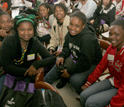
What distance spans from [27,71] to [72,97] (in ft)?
2.62

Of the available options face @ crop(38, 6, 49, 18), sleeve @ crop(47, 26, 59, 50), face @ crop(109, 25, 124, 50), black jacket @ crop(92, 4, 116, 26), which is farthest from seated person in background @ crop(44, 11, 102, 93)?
black jacket @ crop(92, 4, 116, 26)

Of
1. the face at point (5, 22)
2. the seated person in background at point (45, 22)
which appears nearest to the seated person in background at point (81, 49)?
the seated person in background at point (45, 22)

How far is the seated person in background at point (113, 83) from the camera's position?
1095 mm

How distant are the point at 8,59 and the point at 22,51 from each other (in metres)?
0.17

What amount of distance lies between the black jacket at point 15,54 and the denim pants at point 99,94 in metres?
0.55

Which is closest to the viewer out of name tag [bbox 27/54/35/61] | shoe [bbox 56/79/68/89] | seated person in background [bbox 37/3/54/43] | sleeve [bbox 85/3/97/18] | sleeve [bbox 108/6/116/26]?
name tag [bbox 27/54/35/61]

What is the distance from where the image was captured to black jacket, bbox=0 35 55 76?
4.23 ft

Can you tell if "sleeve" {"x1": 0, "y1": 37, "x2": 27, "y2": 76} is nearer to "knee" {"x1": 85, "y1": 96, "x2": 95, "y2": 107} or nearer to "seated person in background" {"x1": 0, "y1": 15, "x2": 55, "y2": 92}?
"seated person in background" {"x1": 0, "y1": 15, "x2": 55, "y2": 92}

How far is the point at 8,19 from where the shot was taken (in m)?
1.76

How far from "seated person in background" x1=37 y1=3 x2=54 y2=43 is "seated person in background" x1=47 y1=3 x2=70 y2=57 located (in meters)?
0.21

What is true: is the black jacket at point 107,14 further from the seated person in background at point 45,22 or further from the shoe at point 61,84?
the shoe at point 61,84

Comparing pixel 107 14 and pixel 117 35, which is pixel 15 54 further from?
pixel 107 14

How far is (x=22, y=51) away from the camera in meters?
1.38

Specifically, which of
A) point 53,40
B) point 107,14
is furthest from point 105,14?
point 53,40
